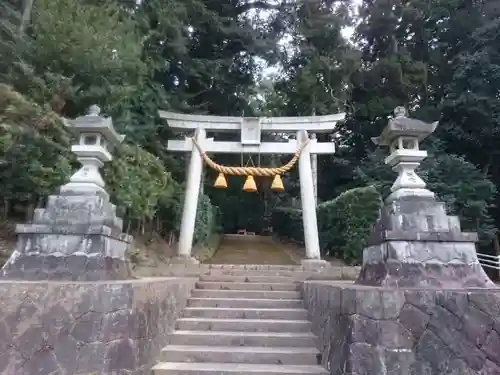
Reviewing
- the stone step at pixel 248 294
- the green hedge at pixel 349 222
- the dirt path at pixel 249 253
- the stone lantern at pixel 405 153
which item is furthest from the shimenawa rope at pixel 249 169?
the stone lantern at pixel 405 153

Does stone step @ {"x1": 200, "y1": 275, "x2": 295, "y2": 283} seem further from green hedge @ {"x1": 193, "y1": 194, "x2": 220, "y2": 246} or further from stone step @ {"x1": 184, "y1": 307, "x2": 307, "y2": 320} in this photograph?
green hedge @ {"x1": 193, "y1": 194, "x2": 220, "y2": 246}

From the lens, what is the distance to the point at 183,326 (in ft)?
17.7

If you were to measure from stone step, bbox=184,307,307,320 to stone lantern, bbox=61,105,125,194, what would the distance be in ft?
7.85

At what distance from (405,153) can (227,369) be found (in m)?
3.41

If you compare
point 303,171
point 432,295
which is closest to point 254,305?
point 432,295

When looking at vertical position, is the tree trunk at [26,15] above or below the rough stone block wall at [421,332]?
above

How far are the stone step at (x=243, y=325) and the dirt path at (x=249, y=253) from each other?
617 centimetres

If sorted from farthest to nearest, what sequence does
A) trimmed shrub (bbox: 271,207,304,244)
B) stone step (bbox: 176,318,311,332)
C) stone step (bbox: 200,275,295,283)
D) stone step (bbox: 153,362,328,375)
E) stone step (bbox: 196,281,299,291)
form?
trimmed shrub (bbox: 271,207,304,244) < stone step (bbox: 200,275,295,283) < stone step (bbox: 196,281,299,291) < stone step (bbox: 176,318,311,332) < stone step (bbox: 153,362,328,375)


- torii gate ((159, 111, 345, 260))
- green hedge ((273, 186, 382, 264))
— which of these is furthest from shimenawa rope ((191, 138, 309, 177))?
green hedge ((273, 186, 382, 264))

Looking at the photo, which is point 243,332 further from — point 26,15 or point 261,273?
point 26,15

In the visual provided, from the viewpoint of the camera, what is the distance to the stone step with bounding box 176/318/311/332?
536 centimetres

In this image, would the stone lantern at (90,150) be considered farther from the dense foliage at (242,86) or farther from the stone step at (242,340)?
the stone step at (242,340)

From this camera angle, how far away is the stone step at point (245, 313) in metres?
5.77

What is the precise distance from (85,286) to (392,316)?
2.76m
